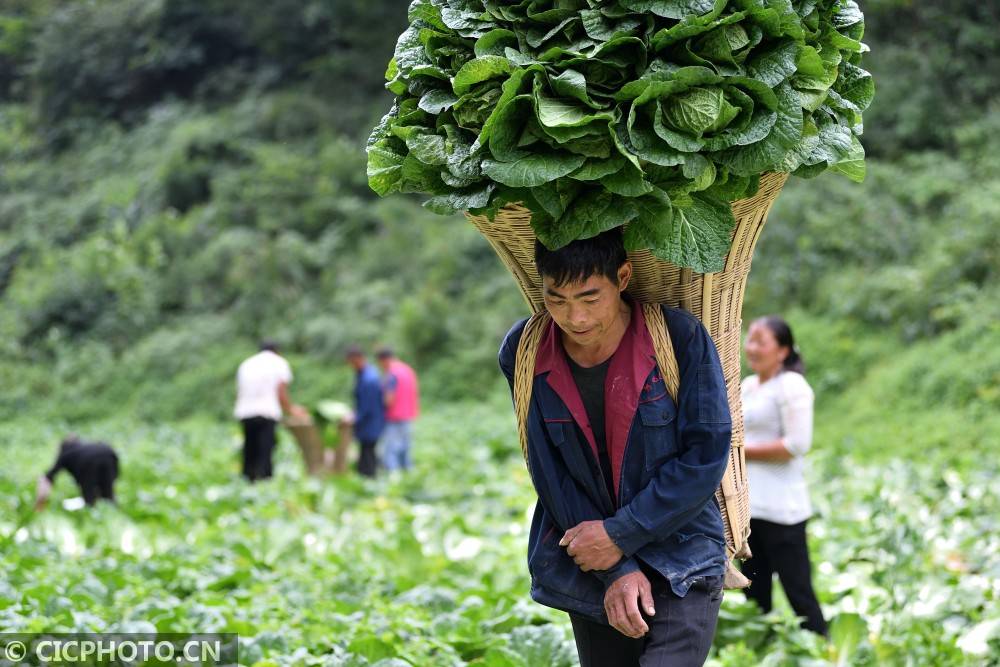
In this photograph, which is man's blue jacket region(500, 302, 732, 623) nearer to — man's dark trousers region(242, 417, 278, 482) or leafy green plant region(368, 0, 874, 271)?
leafy green plant region(368, 0, 874, 271)

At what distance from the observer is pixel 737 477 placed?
342cm

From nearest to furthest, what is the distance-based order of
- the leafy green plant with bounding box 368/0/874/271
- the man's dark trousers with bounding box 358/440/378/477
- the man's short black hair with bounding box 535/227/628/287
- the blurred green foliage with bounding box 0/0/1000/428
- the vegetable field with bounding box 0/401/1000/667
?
1. the leafy green plant with bounding box 368/0/874/271
2. the man's short black hair with bounding box 535/227/628/287
3. the vegetable field with bounding box 0/401/1000/667
4. the man's dark trousers with bounding box 358/440/378/477
5. the blurred green foliage with bounding box 0/0/1000/428

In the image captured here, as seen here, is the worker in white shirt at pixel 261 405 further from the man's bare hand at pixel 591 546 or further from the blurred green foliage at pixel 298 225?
the man's bare hand at pixel 591 546

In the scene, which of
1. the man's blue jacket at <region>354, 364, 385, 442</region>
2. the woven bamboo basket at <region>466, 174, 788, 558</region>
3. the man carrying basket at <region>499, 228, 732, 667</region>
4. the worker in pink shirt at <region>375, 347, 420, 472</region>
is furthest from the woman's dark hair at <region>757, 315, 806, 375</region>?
the worker in pink shirt at <region>375, 347, 420, 472</region>

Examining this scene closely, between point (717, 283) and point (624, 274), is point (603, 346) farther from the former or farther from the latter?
point (717, 283)

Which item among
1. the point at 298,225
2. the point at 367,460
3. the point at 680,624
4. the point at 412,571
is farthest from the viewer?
the point at 298,225

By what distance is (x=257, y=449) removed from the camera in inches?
448

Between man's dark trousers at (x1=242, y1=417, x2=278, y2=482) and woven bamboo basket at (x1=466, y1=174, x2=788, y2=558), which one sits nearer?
woven bamboo basket at (x1=466, y1=174, x2=788, y2=558)

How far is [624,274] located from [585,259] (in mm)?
161

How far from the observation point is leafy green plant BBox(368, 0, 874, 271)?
280cm

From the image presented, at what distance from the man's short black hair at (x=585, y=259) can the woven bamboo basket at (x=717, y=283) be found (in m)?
0.17

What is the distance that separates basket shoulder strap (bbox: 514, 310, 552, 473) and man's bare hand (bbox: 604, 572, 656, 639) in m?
0.43

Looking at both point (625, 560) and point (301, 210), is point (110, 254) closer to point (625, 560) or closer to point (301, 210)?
point (301, 210)

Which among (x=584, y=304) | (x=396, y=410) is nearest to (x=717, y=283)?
(x=584, y=304)
